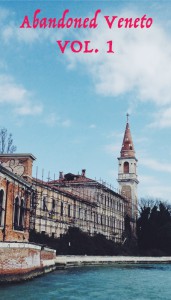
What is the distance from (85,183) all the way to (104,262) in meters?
13.4

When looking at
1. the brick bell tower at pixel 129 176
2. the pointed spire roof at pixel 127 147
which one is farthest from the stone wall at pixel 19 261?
the pointed spire roof at pixel 127 147

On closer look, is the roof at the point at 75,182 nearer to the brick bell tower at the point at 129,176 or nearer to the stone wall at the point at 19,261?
the brick bell tower at the point at 129,176

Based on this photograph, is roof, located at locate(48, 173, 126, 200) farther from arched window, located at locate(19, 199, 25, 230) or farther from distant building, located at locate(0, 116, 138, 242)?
arched window, located at locate(19, 199, 25, 230)

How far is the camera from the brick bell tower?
174 feet

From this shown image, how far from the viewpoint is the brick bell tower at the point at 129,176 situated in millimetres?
53000

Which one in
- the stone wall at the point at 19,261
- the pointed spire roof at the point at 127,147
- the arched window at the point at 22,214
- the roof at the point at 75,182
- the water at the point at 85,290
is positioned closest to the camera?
the water at the point at 85,290

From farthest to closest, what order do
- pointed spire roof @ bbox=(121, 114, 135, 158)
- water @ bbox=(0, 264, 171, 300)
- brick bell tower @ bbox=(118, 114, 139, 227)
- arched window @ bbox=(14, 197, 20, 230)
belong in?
1. pointed spire roof @ bbox=(121, 114, 135, 158)
2. brick bell tower @ bbox=(118, 114, 139, 227)
3. arched window @ bbox=(14, 197, 20, 230)
4. water @ bbox=(0, 264, 171, 300)

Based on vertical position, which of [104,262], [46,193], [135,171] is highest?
[135,171]

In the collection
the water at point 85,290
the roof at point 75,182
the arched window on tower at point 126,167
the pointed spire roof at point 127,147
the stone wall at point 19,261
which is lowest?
the water at point 85,290

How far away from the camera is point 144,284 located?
17.7 m

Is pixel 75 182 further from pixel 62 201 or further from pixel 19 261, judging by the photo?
pixel 19 261

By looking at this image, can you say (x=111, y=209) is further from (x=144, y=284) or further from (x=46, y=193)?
(x=144, y=284)

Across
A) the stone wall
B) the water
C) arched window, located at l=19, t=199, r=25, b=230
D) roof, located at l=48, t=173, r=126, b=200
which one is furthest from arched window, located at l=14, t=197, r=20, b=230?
roof, located at l=48, t=173, r=126, b=200

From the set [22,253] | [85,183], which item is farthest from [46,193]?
[22,253]
